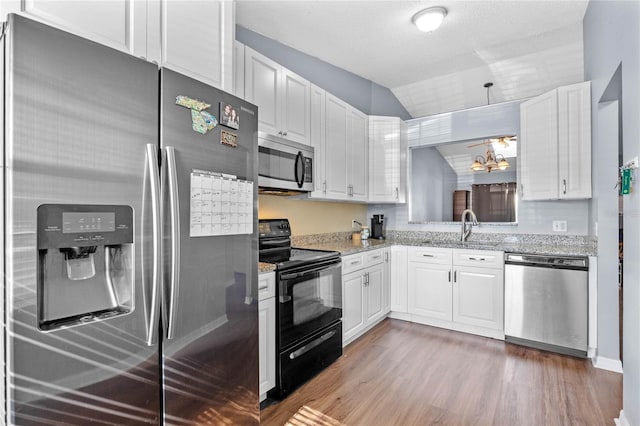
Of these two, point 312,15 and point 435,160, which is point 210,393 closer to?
point 312,15

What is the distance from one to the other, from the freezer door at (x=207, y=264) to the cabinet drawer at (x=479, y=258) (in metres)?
2.35

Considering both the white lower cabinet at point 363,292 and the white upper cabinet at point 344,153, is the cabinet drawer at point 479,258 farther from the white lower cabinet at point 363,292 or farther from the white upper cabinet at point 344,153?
the white upper cabinet at point 344,153

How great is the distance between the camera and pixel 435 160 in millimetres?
5074

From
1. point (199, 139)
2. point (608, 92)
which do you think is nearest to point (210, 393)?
point (199, 139)

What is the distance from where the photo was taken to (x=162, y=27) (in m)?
1.43

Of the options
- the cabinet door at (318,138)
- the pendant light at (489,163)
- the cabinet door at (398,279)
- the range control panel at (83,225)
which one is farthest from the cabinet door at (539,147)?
the range control panel at (83,225)

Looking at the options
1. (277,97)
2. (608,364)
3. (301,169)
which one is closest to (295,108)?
(277,97)

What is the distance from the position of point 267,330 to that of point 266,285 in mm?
281

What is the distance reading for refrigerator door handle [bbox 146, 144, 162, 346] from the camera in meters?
1.18

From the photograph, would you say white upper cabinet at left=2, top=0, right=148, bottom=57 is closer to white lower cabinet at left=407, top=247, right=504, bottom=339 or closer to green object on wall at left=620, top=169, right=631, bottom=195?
green object on wall at left=620, top=169, right=631, bottom=195

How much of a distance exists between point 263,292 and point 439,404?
1333 millimetres

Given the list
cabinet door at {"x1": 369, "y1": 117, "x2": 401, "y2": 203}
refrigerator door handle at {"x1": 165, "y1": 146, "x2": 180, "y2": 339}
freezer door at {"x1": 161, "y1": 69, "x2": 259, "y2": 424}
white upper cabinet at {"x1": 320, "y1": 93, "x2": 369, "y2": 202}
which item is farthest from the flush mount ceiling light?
refrigerator door handle at {"x1": 165, "y1": 146, "x2": 180, "y2": 339}

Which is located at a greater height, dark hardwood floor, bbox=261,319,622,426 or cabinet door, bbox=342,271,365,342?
cabinet door, bbox=342,271,365,342

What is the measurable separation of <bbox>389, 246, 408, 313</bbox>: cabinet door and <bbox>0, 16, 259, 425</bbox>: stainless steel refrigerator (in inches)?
92.8
